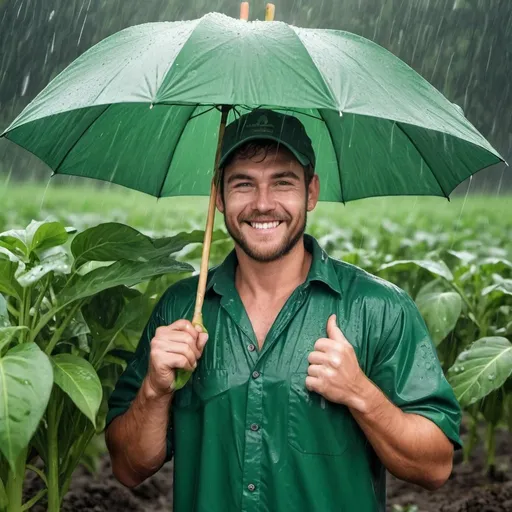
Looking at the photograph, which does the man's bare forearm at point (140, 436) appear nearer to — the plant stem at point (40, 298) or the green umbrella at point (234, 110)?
the green umbrella at point (234, 110)

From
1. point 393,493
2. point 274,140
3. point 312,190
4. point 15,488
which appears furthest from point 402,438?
point 393,493

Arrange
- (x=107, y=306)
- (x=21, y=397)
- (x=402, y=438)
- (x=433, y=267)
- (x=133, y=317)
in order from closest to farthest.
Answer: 1. (x=21, y=397)
2. (x=402, y=438)
3. (x=133, y=317)
4. (x=107, y=306)
5. (x=433, y=267)

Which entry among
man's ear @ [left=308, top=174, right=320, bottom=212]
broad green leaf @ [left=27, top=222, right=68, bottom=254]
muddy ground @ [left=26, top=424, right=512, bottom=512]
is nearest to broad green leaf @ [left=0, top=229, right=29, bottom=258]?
broad green leaf @ [left=27, top=222, right=68, bottom=254]

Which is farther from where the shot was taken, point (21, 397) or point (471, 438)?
point (471, 438)

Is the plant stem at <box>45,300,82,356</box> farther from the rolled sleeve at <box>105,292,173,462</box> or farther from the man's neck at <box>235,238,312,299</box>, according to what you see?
the man's neck at <box>235,238,312,299</box>

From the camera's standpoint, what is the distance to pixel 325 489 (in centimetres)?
250

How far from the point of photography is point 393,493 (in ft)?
14.2

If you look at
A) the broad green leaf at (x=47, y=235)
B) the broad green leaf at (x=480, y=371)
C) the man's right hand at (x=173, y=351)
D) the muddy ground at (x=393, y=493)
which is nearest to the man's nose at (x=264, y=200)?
the man's right hand at (x=173, y=351)

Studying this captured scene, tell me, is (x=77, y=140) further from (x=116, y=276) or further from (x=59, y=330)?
(x=59, y=330)

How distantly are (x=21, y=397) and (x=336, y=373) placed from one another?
78cm

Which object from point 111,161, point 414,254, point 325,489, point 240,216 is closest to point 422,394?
point 325,489

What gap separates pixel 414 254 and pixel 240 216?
11.5 feet

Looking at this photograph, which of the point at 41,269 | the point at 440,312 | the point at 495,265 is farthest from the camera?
the point at 495,265

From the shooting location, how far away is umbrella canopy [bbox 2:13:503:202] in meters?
2.18
